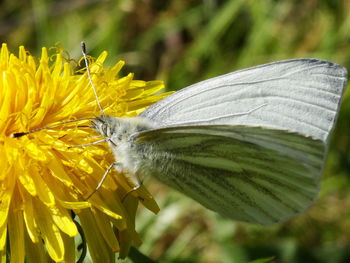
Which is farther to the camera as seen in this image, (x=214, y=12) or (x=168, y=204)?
(x=214, y=12)

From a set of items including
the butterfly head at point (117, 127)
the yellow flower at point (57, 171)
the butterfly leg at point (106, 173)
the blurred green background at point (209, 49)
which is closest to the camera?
the yellow flower at point (57, 171)

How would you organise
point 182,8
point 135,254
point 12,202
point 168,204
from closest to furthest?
point 12,202, point 135,254, point 168,204, point 182,8

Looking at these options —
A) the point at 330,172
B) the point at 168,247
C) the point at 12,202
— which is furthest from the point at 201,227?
the point at 12,202

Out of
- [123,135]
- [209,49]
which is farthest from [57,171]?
[209,49]

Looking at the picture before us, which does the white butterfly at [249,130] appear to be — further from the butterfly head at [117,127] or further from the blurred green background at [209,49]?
the blurred green background at [209,49]

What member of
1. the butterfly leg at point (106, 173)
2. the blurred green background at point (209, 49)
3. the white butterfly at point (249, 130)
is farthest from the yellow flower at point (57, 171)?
the blurred green background at point (209, 49)

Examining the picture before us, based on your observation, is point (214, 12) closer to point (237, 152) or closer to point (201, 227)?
point (201, 227)
